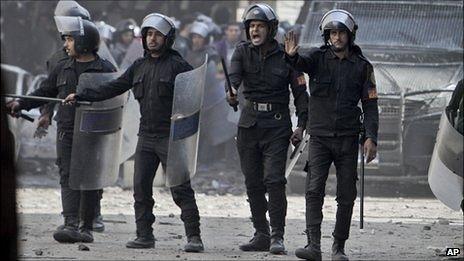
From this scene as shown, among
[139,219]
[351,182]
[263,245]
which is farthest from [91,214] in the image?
[351,182]

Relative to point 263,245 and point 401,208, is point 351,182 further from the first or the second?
point 401,208

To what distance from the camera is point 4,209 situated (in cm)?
336

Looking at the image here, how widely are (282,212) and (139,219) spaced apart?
104 cm

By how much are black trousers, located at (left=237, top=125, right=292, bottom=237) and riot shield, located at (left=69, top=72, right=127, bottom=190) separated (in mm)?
1279

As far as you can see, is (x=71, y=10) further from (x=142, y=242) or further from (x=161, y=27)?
(x=142, y=242)

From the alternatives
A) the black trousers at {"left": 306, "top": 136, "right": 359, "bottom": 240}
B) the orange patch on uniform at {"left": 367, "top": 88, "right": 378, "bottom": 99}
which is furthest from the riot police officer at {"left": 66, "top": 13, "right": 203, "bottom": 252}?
the orange patch on uniform at {"left": 367, "top": 88, "right": 378, "bottom": 99}

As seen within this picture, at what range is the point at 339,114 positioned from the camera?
8.48m

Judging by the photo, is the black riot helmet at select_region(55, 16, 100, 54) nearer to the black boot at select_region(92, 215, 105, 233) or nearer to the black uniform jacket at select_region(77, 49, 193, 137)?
the black uniform jacket at select_region(77, 49, 193, 137)

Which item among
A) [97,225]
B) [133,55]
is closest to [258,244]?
[97,225]

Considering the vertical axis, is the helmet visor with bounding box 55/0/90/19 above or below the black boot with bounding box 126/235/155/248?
above

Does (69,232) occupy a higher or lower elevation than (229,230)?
higher

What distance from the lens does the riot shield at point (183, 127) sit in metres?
9.20

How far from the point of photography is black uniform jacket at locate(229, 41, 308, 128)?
9188 mm

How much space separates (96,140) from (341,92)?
239 centimetres
